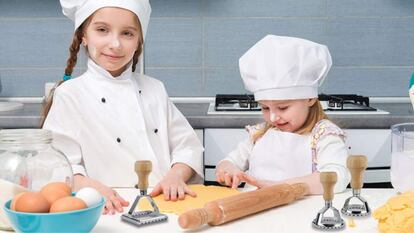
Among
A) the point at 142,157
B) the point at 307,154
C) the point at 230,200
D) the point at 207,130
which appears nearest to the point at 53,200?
the point at 230,200

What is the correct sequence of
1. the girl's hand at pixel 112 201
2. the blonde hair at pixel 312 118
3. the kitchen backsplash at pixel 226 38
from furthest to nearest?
the kitchen backsplash at pixel 226 38, the blonde hair at pixel 312 118, the girl's hand at pixel 112 201

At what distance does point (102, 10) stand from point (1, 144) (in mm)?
667

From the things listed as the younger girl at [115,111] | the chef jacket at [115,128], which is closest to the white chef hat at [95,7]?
the younger girl at [115,111]

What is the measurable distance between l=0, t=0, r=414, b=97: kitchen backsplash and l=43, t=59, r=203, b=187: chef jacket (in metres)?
0.93

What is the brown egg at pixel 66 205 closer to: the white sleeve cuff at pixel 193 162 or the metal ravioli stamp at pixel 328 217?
the metal ravioli stamp at pixel 328 217

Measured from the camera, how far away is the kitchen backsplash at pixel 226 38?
264 cm

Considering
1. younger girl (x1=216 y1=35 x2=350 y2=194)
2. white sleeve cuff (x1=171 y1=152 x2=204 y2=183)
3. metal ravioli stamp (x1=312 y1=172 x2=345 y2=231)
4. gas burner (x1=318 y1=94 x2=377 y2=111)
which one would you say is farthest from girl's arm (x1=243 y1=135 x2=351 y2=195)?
gas burner (x1=318 y1=94 x2=377 y2=111)

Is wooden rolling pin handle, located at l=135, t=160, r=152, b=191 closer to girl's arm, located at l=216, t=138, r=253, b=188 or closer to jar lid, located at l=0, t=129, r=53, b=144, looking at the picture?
jar lid, located at l=0, t=129, r=53, b=144

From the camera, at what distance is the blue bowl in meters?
0.92

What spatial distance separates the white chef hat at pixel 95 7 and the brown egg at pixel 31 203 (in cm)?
79

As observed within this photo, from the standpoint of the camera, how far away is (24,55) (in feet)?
8.86

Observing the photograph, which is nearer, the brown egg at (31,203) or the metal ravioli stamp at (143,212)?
the brown egg at (31,203)

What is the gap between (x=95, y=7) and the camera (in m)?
1.62

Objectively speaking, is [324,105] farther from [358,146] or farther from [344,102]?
[358,146]
